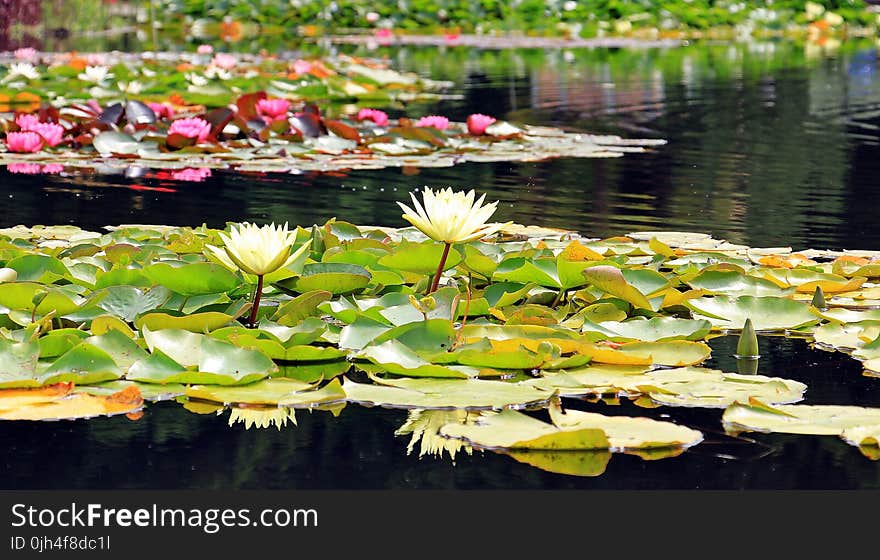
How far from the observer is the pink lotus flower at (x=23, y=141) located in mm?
6113

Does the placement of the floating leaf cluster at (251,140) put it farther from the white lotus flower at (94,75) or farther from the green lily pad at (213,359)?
the green lily pad at (213,359)

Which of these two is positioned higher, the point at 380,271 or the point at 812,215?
the point at 380,271

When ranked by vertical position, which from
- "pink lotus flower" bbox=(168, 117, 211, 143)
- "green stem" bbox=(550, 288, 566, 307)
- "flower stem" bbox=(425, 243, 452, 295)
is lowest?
"pink lotus flower" bbox=(168, 117, 211, 143)

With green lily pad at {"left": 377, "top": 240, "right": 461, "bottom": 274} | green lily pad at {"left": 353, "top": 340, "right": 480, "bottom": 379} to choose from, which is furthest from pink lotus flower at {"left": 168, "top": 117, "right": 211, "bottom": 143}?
green lily pad at {"left": 353, "top": 340, "right": 480, "bottom": 379}

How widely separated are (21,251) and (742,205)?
2.82 meters

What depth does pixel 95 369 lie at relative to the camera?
2.55 m

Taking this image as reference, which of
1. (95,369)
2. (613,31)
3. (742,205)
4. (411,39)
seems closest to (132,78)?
(742,205)

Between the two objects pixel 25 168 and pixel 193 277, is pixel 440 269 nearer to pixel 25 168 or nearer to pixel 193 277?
pixel 193 277

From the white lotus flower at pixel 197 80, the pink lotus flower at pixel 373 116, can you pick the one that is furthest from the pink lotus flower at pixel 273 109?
the white lotus flower at pixel 197 80

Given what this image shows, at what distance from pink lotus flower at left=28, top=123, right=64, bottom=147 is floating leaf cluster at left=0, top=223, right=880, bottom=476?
2.56 m

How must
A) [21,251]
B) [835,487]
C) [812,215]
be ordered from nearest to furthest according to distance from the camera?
[835,487], [21,251], [812,215]

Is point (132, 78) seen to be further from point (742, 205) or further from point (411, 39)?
point (411, 39)

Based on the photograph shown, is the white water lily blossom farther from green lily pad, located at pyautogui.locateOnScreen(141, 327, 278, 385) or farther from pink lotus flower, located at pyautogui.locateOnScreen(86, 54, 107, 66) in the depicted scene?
pink lotus flower, located at pyautogui.locateOnScreen(86, 54, 107, 66)

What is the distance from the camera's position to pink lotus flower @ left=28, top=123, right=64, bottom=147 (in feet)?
20.4
